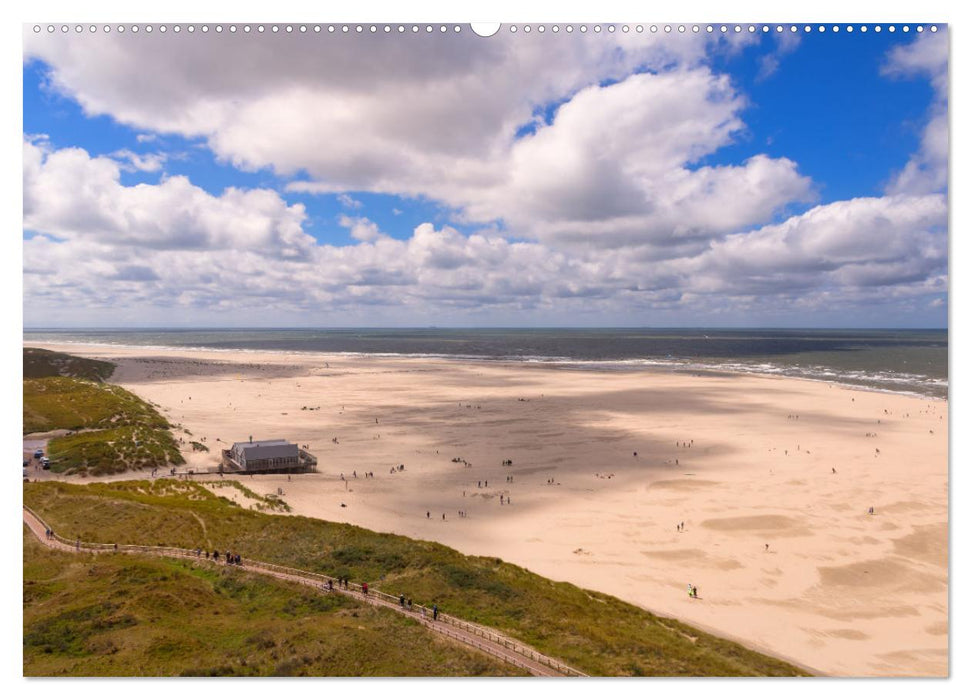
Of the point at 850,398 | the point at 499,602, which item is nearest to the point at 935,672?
the point at 499,602

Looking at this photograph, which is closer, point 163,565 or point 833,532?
point 163,565

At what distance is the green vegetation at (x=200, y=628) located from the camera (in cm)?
1399

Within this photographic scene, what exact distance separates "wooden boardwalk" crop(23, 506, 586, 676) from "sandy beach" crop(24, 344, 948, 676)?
8168 millimetres

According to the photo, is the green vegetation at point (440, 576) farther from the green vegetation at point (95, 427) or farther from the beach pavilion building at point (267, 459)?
the green vegetation at point (95, 427)

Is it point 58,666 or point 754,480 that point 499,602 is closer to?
point 58,666

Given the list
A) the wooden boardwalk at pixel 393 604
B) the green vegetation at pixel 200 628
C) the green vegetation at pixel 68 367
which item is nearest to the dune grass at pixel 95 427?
the wooden boardwalk at pixel 393 604

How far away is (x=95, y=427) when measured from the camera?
176 ft

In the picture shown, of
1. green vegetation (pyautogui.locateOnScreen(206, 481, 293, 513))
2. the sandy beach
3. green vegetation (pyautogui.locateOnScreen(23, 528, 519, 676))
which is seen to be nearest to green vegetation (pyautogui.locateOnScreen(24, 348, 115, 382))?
the sandy beach

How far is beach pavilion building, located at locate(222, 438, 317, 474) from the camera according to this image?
46062mm

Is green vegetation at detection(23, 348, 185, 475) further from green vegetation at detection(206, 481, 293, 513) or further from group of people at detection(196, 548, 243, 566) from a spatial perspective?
group of people at detection(196, 548, 243, 566)

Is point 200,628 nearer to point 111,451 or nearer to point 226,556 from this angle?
point 226,556

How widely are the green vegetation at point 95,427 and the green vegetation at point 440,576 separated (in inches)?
482

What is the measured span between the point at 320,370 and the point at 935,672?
13159cm
